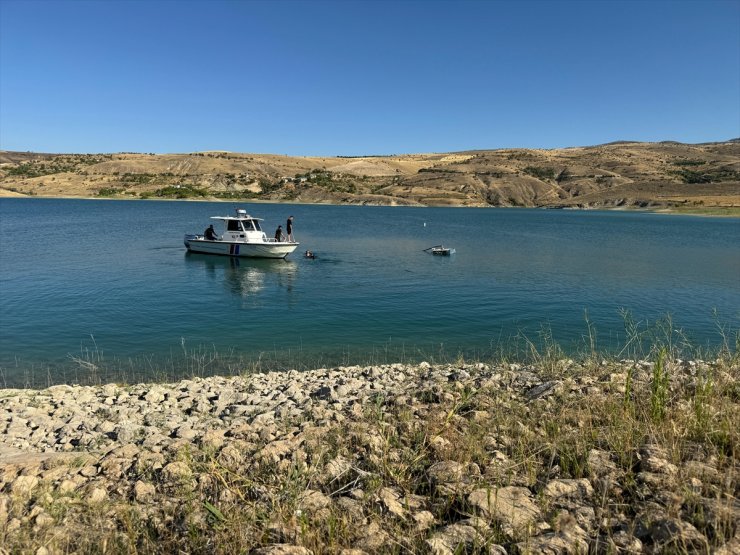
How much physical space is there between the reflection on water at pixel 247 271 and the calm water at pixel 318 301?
0.51ft

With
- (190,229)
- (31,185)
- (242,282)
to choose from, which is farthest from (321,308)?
(31,185)

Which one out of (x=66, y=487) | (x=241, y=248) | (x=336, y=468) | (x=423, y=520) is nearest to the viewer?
(x=423, y=520)

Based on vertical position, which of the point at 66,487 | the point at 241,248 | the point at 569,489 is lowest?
the point at 66,487

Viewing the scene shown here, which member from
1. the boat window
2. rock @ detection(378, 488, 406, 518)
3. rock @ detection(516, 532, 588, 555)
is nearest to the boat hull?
the boat window

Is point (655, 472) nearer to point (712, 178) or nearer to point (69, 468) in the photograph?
point (69, 468)

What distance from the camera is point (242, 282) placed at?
2900cm

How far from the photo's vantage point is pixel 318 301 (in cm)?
2338

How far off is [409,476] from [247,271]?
97.7 feet

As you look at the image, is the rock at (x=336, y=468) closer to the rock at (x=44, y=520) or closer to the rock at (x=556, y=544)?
the rock at (x=556, y=544)

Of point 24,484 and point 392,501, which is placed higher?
point 392,501

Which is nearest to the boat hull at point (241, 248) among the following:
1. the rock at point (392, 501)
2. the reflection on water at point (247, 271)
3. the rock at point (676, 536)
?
the reflection on water at point (247, 271)

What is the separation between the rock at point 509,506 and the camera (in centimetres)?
424

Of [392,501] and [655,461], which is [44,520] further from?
[655,461]

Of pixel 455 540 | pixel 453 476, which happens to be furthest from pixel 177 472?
pixel 455 540
